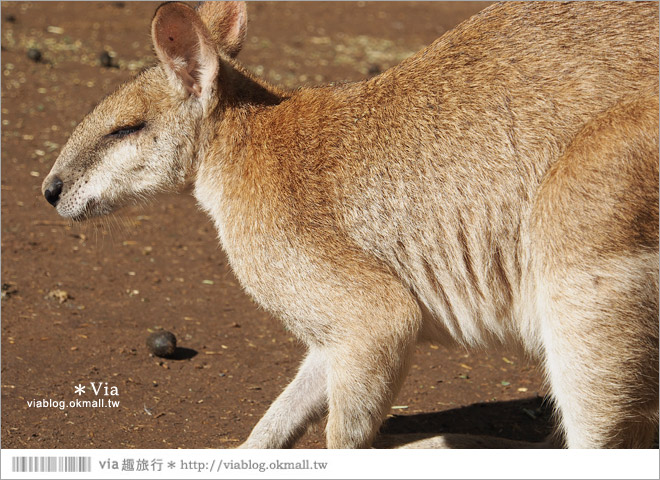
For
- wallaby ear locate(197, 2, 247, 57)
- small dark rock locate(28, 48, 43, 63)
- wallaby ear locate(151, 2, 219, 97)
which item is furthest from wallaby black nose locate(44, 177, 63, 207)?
small dark rock locate(28, 48, 43, 63)

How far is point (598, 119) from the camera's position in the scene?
3770 mm

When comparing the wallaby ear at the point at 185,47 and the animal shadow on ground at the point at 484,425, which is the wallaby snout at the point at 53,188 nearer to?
the wallaby ear at the point at 185,47

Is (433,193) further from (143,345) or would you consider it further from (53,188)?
(143,345)

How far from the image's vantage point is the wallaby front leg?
4.39 m

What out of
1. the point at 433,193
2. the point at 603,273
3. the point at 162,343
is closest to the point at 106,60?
the point at 162,343

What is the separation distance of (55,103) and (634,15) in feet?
21.8

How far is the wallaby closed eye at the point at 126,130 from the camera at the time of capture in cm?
443

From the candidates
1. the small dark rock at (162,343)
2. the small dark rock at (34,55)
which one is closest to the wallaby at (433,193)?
the small dark rock at (162,343)

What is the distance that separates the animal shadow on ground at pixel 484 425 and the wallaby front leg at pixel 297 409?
1.80 ft

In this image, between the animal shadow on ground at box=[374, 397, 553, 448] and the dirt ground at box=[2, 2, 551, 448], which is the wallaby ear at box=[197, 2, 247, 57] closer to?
the dirt ground at box=[2, 2, 551, 448]

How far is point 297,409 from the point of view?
4453 millimetres

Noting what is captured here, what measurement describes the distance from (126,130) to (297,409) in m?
1.63

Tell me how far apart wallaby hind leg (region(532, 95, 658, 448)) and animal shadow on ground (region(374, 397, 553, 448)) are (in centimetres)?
118

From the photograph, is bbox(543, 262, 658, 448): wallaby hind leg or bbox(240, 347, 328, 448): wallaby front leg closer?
bbox(543, 262, 658, 448): wallaby hind leg
